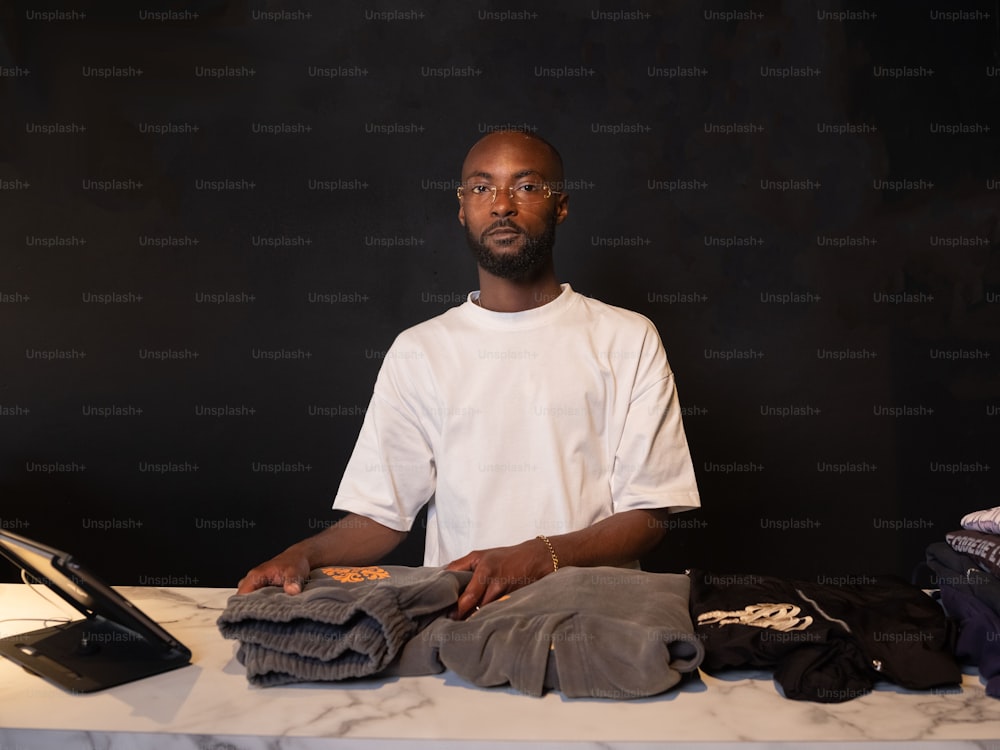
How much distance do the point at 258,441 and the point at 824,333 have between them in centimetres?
208

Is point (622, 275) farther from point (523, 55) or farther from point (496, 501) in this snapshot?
point (496, 501)

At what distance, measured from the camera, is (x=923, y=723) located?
3.95 feet

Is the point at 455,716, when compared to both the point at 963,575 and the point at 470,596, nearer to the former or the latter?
the point at 470,596

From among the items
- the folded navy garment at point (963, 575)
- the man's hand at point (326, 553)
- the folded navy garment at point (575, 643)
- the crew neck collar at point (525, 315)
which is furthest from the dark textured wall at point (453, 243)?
the folded navy garment at point (575, 643)

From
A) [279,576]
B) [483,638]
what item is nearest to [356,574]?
[279,576]

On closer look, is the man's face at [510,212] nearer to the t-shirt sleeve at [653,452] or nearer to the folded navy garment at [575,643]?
the t-shirt sleeve at [653,452]

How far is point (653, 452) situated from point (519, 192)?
0.66m

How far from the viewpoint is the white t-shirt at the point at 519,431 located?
2176 mm

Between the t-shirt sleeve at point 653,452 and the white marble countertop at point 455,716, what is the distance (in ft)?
2.42

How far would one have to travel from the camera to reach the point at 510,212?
2.24 m

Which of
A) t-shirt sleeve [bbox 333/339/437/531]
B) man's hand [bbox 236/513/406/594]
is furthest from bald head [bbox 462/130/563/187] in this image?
man's hand [bbox 236/513/406/594]

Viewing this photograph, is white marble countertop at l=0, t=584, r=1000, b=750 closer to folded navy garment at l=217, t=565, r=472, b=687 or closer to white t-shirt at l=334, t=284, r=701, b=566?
folded navy garment at l=217, t=565, r=472, b=687

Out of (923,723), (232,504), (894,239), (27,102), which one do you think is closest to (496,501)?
(923,723)

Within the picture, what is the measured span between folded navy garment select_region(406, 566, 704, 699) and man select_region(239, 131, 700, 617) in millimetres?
665
